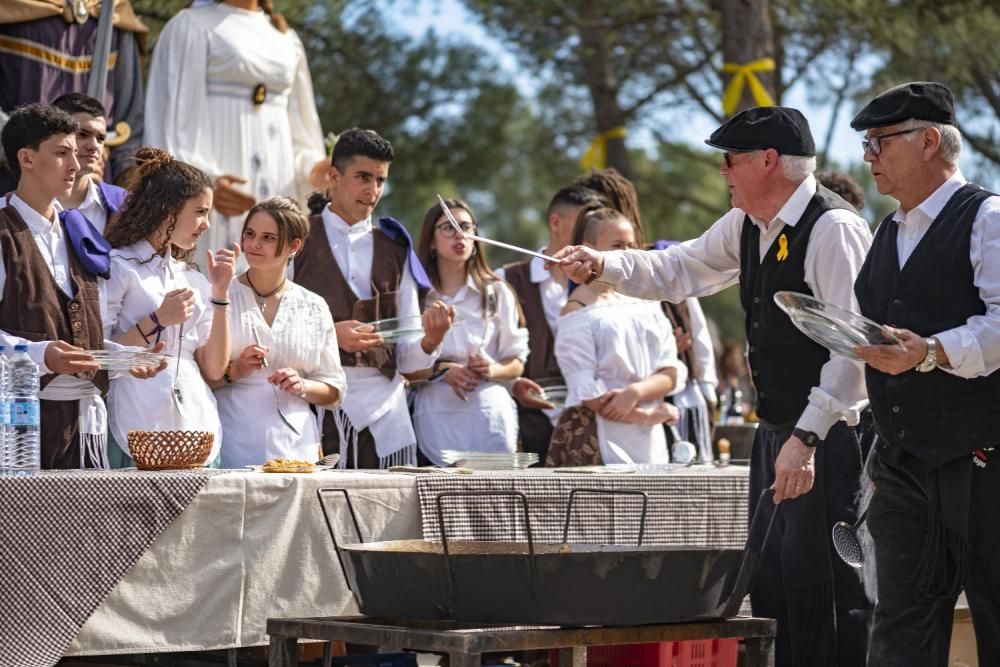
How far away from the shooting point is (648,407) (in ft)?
19.9

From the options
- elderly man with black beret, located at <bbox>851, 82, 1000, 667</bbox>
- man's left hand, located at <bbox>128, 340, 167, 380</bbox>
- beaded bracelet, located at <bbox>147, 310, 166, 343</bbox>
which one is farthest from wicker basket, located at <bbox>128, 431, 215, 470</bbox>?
elderly man with black beret, located at <bbox>851, 82, 1000, 667</bbox>

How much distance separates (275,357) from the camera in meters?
5.20

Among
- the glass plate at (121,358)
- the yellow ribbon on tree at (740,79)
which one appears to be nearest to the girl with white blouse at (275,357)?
the glass plate at (121,358)

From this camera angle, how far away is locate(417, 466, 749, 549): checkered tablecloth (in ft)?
15.7

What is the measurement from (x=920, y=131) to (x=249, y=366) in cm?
226

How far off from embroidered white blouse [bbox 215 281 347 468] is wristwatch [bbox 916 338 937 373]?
2218mm

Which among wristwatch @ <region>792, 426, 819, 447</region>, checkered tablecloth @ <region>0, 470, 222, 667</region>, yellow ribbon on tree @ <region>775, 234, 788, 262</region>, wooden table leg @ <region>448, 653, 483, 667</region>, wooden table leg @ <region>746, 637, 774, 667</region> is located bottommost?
wooden table leg @ <region>746, 637, 774, 667</region>

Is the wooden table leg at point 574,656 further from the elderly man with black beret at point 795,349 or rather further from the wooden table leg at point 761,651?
the elderly man with black beret at point 795,349

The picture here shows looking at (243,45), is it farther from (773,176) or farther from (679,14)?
(679,14)

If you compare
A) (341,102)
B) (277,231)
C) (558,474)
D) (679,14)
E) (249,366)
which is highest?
(679,14)

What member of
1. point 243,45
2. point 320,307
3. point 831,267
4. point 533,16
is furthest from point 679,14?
point 831,267

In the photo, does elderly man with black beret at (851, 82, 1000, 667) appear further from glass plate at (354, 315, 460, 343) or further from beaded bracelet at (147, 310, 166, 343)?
beaded bracelet at (147, 310, 166, 343)

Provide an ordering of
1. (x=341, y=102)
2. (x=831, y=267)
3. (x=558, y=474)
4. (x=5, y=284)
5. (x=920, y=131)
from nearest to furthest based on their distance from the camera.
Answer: (x=920, y=131) → (x=831, y=267) → (x=5, y=284) → (x=558, y=474) → (x=341, y=102)

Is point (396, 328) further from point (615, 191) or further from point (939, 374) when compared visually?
point (939, 374)
